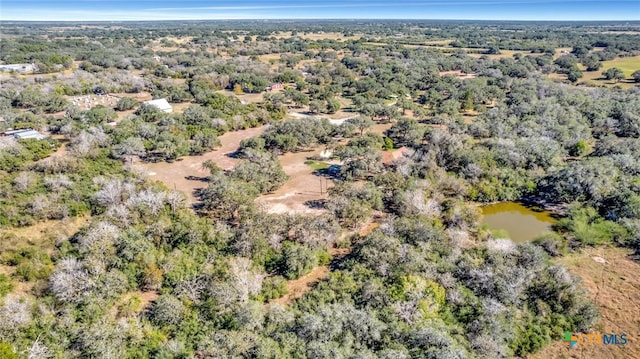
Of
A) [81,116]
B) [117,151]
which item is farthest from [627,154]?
[81,116]

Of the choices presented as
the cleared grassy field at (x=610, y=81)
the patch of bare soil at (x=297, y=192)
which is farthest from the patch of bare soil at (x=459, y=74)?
the patch of bare soil at (x=297, y=192)

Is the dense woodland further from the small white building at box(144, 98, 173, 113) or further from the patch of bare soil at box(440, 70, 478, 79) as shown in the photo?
the patch of bare soil at box(440, 70, 478, 79)

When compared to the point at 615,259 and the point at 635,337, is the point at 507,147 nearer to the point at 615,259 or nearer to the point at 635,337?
the point at 615,259

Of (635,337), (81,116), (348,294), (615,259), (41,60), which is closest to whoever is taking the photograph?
(635,337)

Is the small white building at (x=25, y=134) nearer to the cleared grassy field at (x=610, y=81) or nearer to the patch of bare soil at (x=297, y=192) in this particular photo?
the patch of bare soil at (x=297, y=192)

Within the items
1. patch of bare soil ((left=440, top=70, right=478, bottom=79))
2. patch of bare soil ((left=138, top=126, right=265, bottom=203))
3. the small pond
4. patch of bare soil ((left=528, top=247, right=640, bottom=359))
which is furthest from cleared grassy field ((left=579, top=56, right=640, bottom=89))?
patch of bare soil ((left=138, top=126, right=265, bottom=203))

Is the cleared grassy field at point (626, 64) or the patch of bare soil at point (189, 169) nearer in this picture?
the patch of bare soil at point (189, 169)

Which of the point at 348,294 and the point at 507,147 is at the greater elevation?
the point at 507,147
